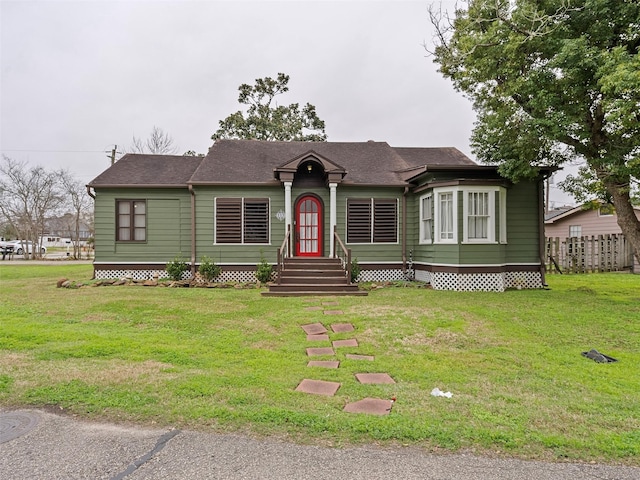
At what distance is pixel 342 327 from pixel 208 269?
7012mm

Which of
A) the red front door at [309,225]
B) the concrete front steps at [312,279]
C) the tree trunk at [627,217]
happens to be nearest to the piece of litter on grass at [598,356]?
the concrete front steps at [312,279]

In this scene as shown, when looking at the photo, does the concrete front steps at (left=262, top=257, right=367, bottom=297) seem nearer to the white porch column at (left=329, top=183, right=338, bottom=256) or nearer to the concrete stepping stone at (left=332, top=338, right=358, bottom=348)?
the white porch column at (left=329, top=183, right=338, bottom=256)

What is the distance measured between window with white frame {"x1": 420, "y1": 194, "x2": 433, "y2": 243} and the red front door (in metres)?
3.47

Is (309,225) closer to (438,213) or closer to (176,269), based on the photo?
(438,213)

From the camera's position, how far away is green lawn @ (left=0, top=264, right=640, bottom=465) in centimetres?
309

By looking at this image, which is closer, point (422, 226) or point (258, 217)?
point (422, 226)

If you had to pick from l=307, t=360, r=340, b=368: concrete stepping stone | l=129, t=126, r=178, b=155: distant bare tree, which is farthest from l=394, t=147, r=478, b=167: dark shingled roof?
l=129, t=126, r=178, b=155: distant bare tree

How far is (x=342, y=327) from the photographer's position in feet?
21.8

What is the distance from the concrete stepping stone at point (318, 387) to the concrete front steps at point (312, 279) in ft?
19.3

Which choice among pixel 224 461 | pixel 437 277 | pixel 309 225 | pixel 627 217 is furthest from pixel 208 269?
pixel 627 217

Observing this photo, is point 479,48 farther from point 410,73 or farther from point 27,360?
point 27,360

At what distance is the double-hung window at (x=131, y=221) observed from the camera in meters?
13.2

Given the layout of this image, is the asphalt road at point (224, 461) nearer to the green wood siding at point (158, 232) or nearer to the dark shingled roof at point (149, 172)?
the green wood siding at point (158, 232)

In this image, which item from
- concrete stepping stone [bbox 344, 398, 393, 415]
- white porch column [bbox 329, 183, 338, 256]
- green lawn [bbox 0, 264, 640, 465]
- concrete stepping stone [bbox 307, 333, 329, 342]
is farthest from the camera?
white porch column [bbox 329, 183, 338, 256]
